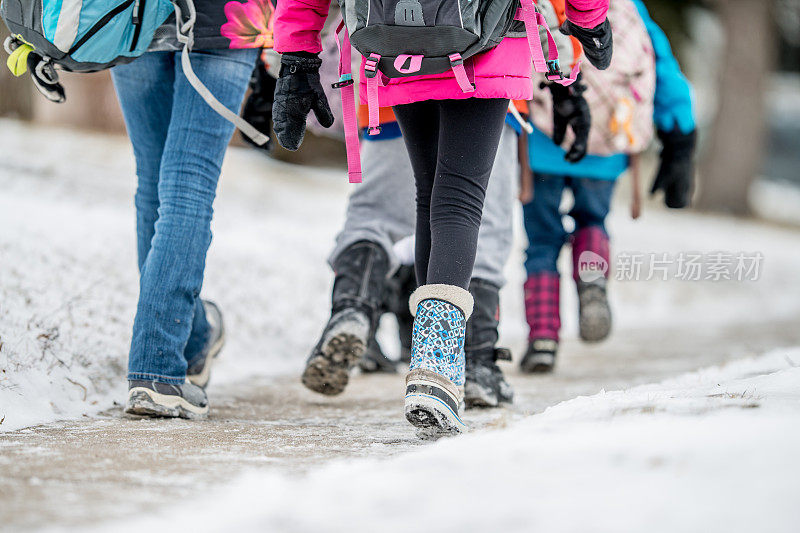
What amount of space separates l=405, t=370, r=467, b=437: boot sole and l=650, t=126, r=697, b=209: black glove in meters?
2.08

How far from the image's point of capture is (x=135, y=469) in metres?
1.75

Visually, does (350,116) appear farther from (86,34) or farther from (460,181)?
(86,34)

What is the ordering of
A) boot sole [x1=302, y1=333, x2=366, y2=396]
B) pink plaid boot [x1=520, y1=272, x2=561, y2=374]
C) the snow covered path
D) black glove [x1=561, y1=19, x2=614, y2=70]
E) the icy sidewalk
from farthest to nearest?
1. pink plaid boot [x1=520, y1=272, x2=561, y2=374]
2. boot sole [x1=302, y1=333, x2=366, y2=396]
3. black glove [x1=561, y1=19, x2=614, y2=70]
4. the snow covered path
5. the icy sidewalk

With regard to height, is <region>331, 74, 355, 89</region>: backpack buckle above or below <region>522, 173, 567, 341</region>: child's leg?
above

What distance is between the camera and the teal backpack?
7.43 ft

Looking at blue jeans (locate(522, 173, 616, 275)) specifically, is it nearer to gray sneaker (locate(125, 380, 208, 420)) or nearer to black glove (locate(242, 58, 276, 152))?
black glove (locate(242, 58, 276, 152))

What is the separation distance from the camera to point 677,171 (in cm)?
375

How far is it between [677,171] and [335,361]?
6.10 feet

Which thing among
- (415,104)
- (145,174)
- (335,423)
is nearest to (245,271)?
(145,174)

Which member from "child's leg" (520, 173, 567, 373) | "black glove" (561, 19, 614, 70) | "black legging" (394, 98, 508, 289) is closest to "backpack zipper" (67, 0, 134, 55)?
"black legging" (394, 98, 508, 289)

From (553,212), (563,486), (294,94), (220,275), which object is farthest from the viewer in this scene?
(220,275)

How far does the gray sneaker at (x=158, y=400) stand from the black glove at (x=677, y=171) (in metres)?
2.23

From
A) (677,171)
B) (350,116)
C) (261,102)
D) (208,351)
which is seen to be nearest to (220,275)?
(208,351)

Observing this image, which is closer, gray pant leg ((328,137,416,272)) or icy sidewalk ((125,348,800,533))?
icy sidewalk ((125,348,800,533))
